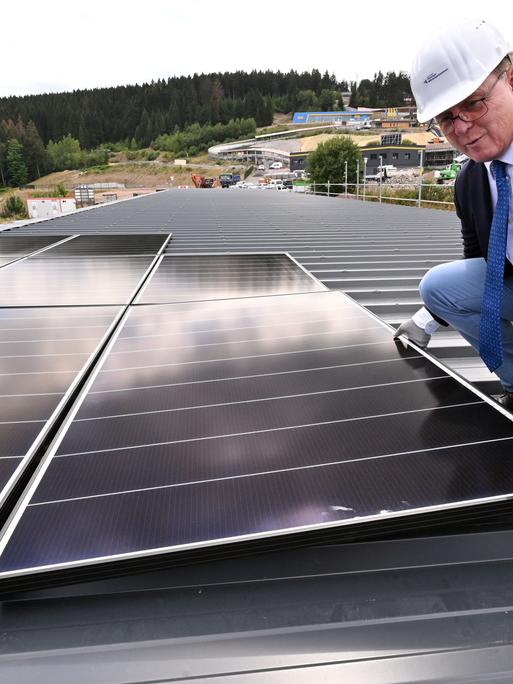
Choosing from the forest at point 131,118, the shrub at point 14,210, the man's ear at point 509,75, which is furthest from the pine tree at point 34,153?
the man's ear at point 509,75

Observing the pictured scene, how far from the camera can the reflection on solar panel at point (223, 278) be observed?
577 cm

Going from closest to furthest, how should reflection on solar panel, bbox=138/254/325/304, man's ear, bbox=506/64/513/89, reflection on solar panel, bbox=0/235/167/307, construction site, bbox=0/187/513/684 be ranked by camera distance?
construction site, bbox=0/187/513/684, man's ear, bbox=506/64/513/89, reflection on solar panel, bbox=0/235/167/307, reflection on solar panel, bbox=138/254/325/304

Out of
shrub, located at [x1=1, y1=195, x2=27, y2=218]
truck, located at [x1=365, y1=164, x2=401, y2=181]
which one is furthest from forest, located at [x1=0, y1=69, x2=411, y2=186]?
truck, located at [x1=365, y1=164, x2=401, y2=181]

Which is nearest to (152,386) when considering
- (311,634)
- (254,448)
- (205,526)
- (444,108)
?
(254,448)

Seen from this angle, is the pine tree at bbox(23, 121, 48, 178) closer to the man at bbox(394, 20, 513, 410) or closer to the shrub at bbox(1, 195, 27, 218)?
the shrub at bbox(1, 195, 27, 218)

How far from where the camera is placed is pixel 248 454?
90.7 inches

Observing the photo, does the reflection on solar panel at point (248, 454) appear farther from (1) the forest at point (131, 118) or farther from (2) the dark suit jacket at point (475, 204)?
(1) the forest at point (131, 118)

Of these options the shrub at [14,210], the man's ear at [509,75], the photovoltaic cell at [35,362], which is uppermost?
the man's ear at [509,75]

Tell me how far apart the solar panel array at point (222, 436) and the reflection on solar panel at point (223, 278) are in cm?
103

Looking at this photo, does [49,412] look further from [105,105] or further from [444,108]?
[105,105]

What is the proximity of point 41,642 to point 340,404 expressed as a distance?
168 cm

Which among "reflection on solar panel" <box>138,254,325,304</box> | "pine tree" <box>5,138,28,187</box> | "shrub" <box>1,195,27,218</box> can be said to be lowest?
"shrub" <box>1,195,27,218</box>

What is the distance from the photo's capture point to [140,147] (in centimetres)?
17238

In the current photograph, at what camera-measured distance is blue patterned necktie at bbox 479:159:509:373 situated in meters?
3.00
